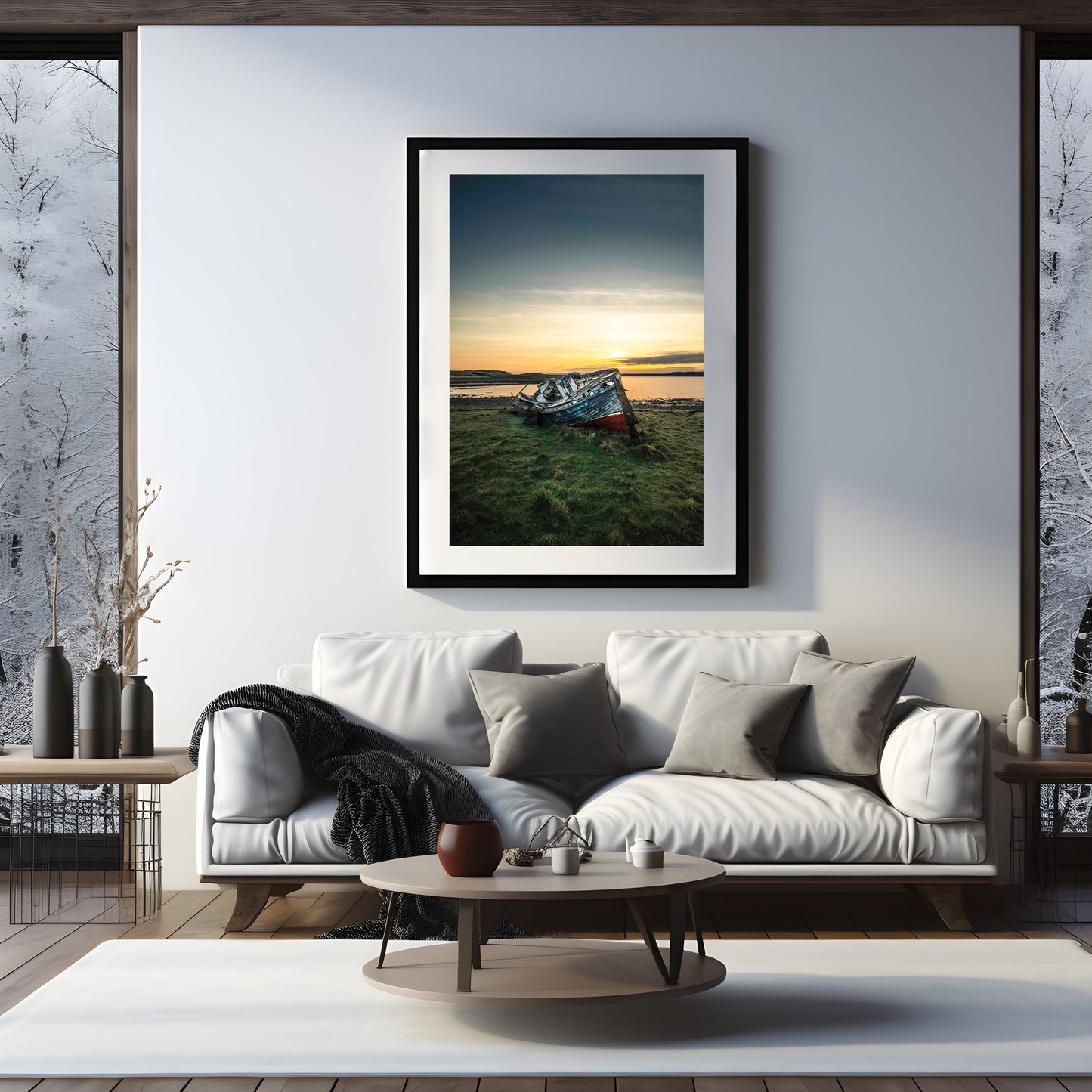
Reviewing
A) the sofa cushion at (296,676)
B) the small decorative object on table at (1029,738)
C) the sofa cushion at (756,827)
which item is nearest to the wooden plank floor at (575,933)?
the sofa cushion at (756,827)

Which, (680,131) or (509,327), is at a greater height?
(680,131)

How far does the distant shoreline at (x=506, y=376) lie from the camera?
4.36m

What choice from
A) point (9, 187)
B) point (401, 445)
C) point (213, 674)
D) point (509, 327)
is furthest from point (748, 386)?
point (9, 187)

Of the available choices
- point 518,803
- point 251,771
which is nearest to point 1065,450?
point 518,803

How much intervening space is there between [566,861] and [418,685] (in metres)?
1.39

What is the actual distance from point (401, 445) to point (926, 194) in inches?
83.6

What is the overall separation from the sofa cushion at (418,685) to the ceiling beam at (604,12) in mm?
2260

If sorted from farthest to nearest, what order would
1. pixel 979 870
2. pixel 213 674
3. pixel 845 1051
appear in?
pixel 213 674, pixel 979 870, pixel 845 1051

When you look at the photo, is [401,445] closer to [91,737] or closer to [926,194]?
[91,737]

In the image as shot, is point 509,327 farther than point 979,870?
Yes

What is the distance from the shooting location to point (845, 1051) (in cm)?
238

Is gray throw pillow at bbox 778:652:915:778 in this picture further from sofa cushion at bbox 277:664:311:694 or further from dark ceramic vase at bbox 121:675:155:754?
dark ceramic vase at bbox 121:675:155:754

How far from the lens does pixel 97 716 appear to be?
3738 millimetres

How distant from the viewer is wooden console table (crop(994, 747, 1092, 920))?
3613 mm
